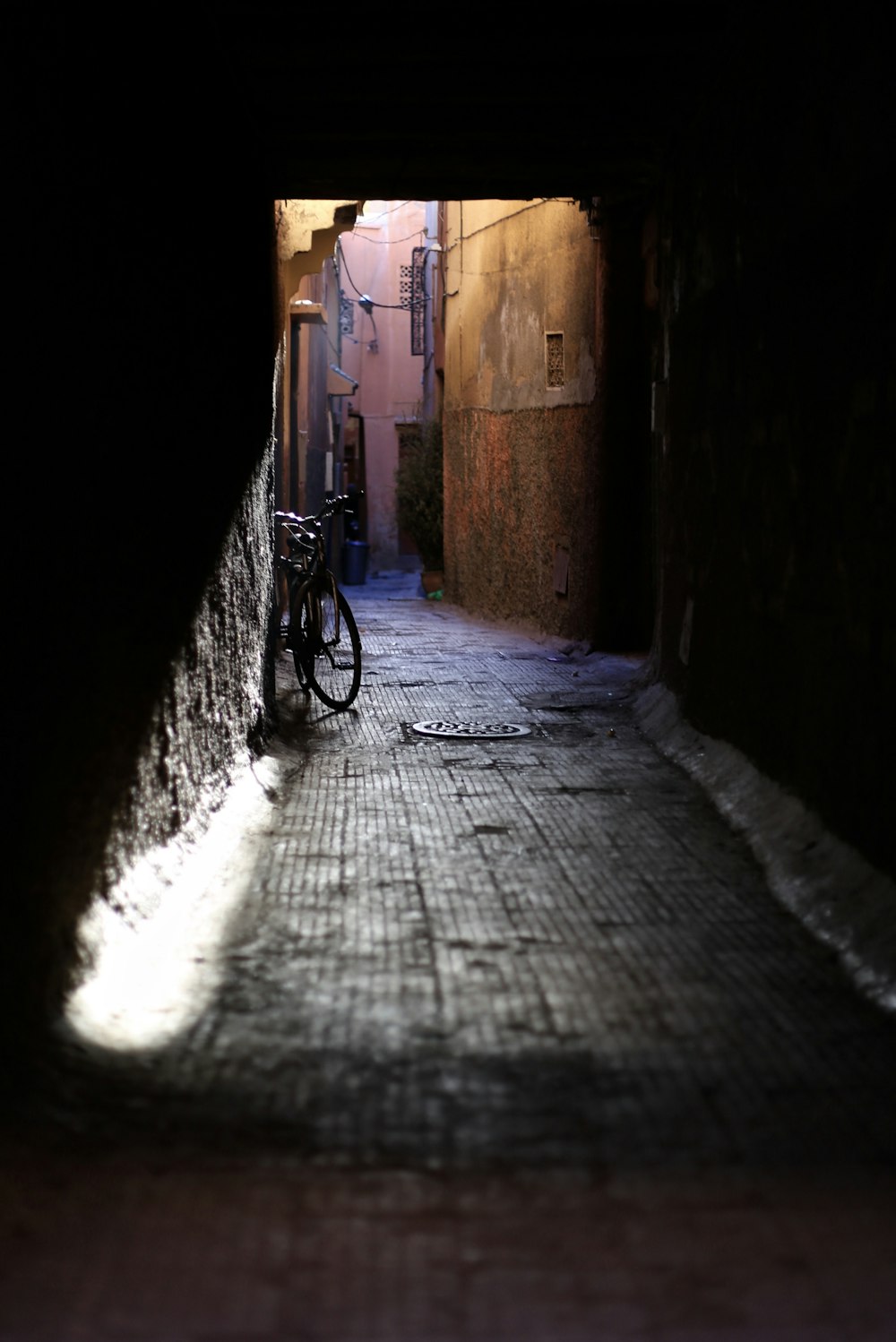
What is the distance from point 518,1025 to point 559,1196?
809 mm

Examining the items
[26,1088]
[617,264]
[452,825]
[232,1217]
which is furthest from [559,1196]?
[617,264]

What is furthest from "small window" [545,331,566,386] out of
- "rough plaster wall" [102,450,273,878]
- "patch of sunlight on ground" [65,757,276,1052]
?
"patch of sunlight on ground" [65,757,276,1052]

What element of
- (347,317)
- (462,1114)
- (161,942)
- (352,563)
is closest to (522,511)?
(161,942)

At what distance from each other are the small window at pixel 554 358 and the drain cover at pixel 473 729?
508 centimetres

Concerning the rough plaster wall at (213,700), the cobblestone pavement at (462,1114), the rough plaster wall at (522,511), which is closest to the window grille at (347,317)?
the rough plaster wall at (522,511)

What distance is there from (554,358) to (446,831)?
7561mm

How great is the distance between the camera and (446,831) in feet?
17.0

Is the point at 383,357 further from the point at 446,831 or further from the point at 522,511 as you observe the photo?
the point at 446,831

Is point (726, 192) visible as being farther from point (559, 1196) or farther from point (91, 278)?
point (559, 1196)

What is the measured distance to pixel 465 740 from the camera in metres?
7.08

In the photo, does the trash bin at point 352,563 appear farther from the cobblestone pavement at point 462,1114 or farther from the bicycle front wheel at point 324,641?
the cobblestone pavement at point 462,1114

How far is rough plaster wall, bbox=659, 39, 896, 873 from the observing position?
13.3 feet

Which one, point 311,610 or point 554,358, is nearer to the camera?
point 311,610

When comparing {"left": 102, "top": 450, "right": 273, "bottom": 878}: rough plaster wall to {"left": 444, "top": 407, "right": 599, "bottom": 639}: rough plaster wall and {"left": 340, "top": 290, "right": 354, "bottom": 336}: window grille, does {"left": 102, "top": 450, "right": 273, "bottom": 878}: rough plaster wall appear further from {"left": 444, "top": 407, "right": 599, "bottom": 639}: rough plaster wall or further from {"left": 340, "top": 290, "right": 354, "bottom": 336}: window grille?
{"left": 340, "top": 290, "right": 354, "bottom": 336}: window grille
